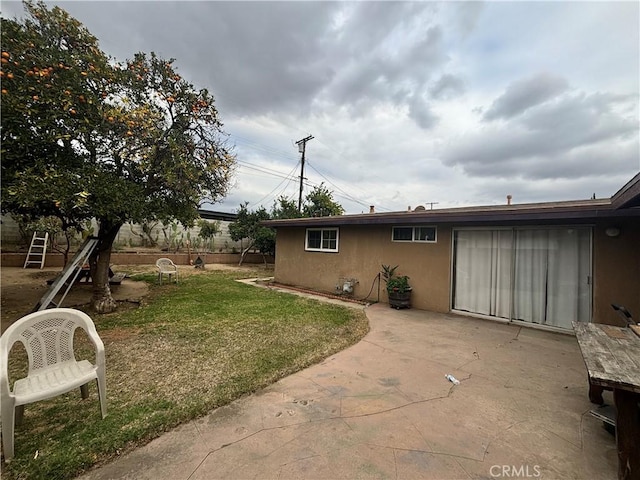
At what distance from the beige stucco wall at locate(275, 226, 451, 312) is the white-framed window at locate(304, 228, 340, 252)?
0.18 m

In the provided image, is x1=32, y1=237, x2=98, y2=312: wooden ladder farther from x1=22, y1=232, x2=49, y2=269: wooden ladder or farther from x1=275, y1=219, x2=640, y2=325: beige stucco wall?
x1=22, y1=232, x2=49, y2=269: wooden ladder

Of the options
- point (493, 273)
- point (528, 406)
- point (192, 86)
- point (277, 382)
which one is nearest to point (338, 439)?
point (277, 382)

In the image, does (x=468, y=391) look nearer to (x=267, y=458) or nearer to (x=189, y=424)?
(x=267, y=458)

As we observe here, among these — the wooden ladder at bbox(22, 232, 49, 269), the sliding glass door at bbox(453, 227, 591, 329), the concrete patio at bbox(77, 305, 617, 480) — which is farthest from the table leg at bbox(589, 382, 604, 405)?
the wooden ladder at bbox(22, 232, 49, 269)

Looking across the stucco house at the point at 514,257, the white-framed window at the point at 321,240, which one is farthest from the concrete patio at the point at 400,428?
the white-framed window at the point at 321,240

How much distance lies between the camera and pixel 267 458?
203 centimetres

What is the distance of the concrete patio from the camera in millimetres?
1961

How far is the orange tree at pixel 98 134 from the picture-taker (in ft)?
14.8

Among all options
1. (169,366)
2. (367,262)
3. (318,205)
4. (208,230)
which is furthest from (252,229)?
(169,366)

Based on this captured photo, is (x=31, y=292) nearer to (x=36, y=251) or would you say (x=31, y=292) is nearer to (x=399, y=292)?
(x=36, y=251)

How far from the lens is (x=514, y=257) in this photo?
233 inches

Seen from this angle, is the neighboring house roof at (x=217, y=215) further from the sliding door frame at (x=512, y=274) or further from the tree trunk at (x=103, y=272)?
the sliding door frame at (x=512, y=274)

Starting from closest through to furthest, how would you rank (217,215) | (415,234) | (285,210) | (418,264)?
(418,264)
(415,234)
(285,210)
(217,215)

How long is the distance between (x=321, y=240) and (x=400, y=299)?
363 cm
